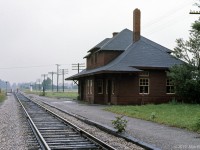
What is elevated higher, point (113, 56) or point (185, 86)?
point (113, 56)

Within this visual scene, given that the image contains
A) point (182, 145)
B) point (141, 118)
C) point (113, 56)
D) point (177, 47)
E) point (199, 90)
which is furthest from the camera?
point (113, 56)

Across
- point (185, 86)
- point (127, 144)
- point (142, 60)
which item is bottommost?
point (127, 144)

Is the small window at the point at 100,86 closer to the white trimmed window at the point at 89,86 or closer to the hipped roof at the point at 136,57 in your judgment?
the hipped roof at the point at 136,57

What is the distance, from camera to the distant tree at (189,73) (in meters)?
29.9

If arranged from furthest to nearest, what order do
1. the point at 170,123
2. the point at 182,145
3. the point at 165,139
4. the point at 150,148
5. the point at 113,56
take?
the point at 113,56, the point at 170,123, the point at 165,139, the point at 182,145, the point at 150,148

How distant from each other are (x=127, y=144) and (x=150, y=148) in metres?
1.45

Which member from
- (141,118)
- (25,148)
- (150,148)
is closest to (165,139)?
(150,148)

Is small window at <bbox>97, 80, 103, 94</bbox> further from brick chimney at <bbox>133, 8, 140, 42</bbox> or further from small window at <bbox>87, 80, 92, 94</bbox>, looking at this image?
brick chimney at <bbox>133, 8, 140, 42</bbox>

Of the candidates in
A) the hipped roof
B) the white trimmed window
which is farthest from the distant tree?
the white trimmed window

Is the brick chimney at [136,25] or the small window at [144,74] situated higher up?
the brick chimney at [136,25]

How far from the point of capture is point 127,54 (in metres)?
34.8

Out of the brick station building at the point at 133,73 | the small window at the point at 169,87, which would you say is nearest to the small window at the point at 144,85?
the brick station building at the point at 133,73

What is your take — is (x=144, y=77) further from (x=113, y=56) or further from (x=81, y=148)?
(x=81, y=148)

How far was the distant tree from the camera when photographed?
29859 millimetres
